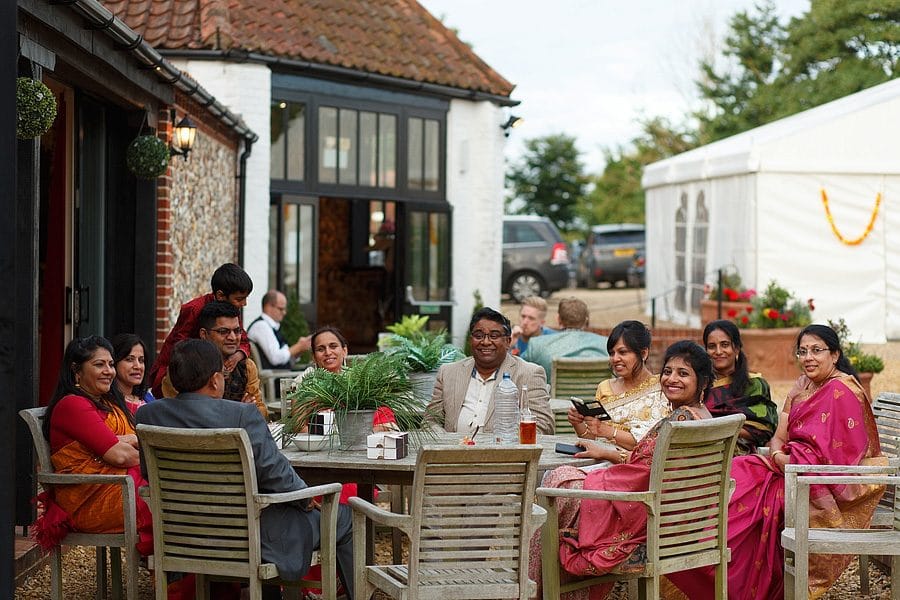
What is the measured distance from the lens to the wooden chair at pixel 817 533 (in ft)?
17.7

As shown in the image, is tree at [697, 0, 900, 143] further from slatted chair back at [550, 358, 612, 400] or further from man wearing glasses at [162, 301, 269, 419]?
man wearing glasses at [162, 301, 269, 419]

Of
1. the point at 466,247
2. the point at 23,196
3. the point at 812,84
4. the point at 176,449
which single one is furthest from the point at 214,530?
the point at 812,84

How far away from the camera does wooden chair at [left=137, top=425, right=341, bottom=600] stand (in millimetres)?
4566

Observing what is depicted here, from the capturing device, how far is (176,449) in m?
4.60

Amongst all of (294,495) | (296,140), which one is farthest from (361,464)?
(296,140)

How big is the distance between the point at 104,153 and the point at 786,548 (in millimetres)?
5442

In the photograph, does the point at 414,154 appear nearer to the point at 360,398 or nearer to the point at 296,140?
the point at 296,140

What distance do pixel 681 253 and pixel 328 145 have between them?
26.5 ft

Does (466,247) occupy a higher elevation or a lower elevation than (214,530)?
higher

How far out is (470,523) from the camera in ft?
14.7

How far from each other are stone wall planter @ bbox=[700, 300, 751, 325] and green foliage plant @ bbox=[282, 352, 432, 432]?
9603mm

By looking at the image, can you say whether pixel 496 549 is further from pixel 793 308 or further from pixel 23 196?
pixel 793 308

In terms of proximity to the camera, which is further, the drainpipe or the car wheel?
the car wheel

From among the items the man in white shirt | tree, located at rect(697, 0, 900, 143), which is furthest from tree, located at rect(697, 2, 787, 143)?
the man in white shirt
